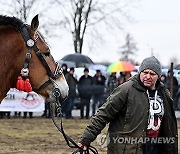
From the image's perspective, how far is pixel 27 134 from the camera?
43.6 feet

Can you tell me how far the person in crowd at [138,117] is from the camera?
17.0 feet

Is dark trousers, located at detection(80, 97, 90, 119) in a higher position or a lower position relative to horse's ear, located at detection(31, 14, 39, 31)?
lower

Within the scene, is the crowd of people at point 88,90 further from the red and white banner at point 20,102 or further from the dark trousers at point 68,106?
the red and white banner at point 20,102

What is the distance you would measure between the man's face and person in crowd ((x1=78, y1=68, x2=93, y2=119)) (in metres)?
12.7

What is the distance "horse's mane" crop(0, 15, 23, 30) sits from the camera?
201 inches

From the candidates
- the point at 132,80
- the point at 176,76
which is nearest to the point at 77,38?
the point at 176,76

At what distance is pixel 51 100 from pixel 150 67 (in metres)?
1.08

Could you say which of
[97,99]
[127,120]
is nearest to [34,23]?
[127,120]

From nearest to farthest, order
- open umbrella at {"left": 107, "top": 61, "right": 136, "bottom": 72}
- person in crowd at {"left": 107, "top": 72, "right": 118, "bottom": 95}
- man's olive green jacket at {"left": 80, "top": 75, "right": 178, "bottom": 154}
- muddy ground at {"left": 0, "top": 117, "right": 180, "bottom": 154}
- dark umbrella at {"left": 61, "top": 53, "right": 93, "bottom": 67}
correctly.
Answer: man's olive green jacket at {"left": 80, "top": 75, "right": 178, "bottom": 154} < muddy ground at {"left": 0, "top": 117, "right": 180, "bottom": 154} < person in crowd at {"left": 107, "top": 72, "right": 118, "bottom": 95} < open umbrella at {"left": 107, "top": 61, "right": 136, "bottom": 72} < dark umbrella at {"left": 61, "top": 53, "right": 93, "bottom": 67}

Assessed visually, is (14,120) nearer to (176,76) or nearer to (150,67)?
(176,76)

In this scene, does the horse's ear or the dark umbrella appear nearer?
the horse's ear

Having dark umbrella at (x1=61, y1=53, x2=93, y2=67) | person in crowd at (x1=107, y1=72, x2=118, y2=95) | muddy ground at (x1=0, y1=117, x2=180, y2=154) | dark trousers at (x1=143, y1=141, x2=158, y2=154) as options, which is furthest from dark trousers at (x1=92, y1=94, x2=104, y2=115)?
dark trousers at (x1=143, y1=141, x2=158, y2=154)

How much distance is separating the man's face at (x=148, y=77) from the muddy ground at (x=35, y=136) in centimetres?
311

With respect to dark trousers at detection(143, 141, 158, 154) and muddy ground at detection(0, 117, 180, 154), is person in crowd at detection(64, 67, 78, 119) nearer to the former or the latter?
muddy ground at detection(0, 117, 180, 154)
